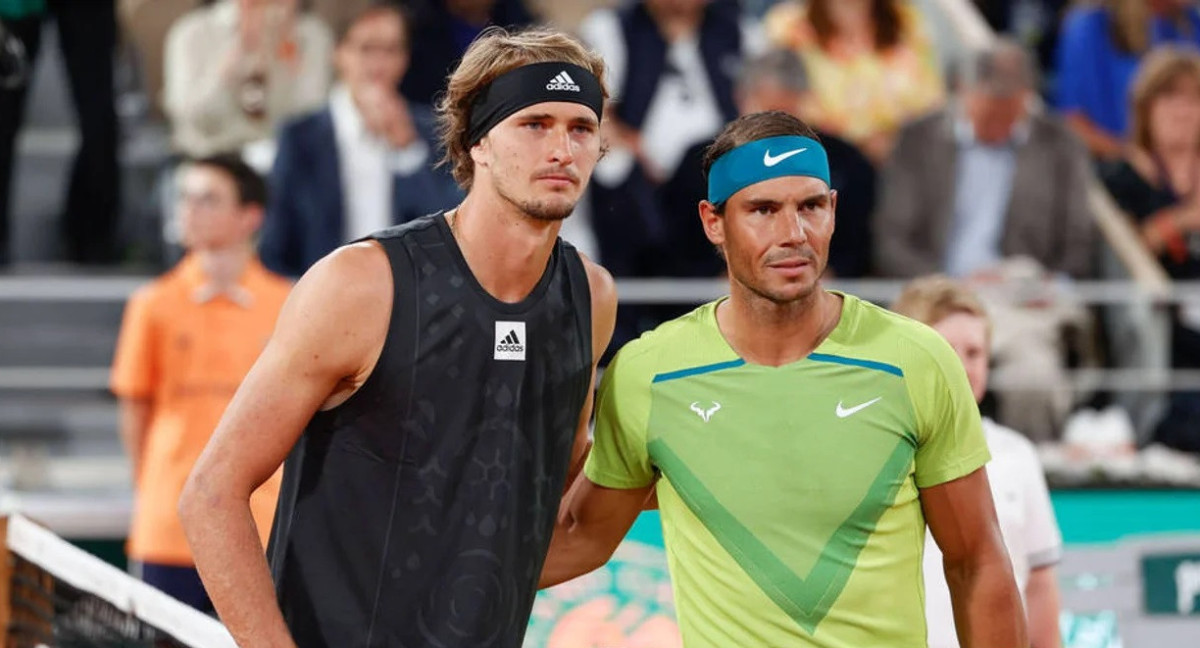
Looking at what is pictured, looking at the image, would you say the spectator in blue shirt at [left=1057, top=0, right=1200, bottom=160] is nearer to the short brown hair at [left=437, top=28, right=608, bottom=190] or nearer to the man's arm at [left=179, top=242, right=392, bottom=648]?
the short brown hair at [left=437, top=28, right=608, bottom=190]

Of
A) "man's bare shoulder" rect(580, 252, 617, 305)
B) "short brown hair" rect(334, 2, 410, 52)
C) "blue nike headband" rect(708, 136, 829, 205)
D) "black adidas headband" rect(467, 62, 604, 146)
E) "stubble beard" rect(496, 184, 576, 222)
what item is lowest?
"man's bare shoulder" rect(580, 252, 617, 305)

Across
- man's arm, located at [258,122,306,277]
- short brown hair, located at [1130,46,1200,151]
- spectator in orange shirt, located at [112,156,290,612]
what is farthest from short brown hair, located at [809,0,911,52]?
spectator in orange shirt, located at [112,156,290,612]

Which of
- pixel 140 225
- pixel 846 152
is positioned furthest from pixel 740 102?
pixel 140 225

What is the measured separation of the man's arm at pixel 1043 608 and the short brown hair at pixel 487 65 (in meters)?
2.15

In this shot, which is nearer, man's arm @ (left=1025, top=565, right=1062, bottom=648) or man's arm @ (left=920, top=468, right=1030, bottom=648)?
man's arm @ (left=920, top=468, right=1030, bottom=648)

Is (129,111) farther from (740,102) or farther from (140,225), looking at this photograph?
(740,102)

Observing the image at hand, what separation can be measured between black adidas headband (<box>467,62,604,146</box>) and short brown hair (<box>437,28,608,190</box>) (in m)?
0.02

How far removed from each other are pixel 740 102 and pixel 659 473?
20.0ft

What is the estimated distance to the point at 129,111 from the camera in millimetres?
11797

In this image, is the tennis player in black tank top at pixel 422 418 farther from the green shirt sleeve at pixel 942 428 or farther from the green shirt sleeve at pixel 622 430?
the green shirt sleeve at pixel 942 428

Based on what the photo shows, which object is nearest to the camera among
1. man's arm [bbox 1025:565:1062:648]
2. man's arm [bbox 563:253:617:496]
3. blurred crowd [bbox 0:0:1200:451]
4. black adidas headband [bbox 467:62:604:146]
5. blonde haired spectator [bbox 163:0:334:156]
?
black adidas headband [bbox 467:62:604:146]

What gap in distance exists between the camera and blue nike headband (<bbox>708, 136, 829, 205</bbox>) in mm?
4441

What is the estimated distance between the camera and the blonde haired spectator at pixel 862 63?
11148mm

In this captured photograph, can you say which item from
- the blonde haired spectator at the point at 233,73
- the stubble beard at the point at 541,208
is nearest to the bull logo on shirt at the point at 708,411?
the stubble beard at the point at 541,208
